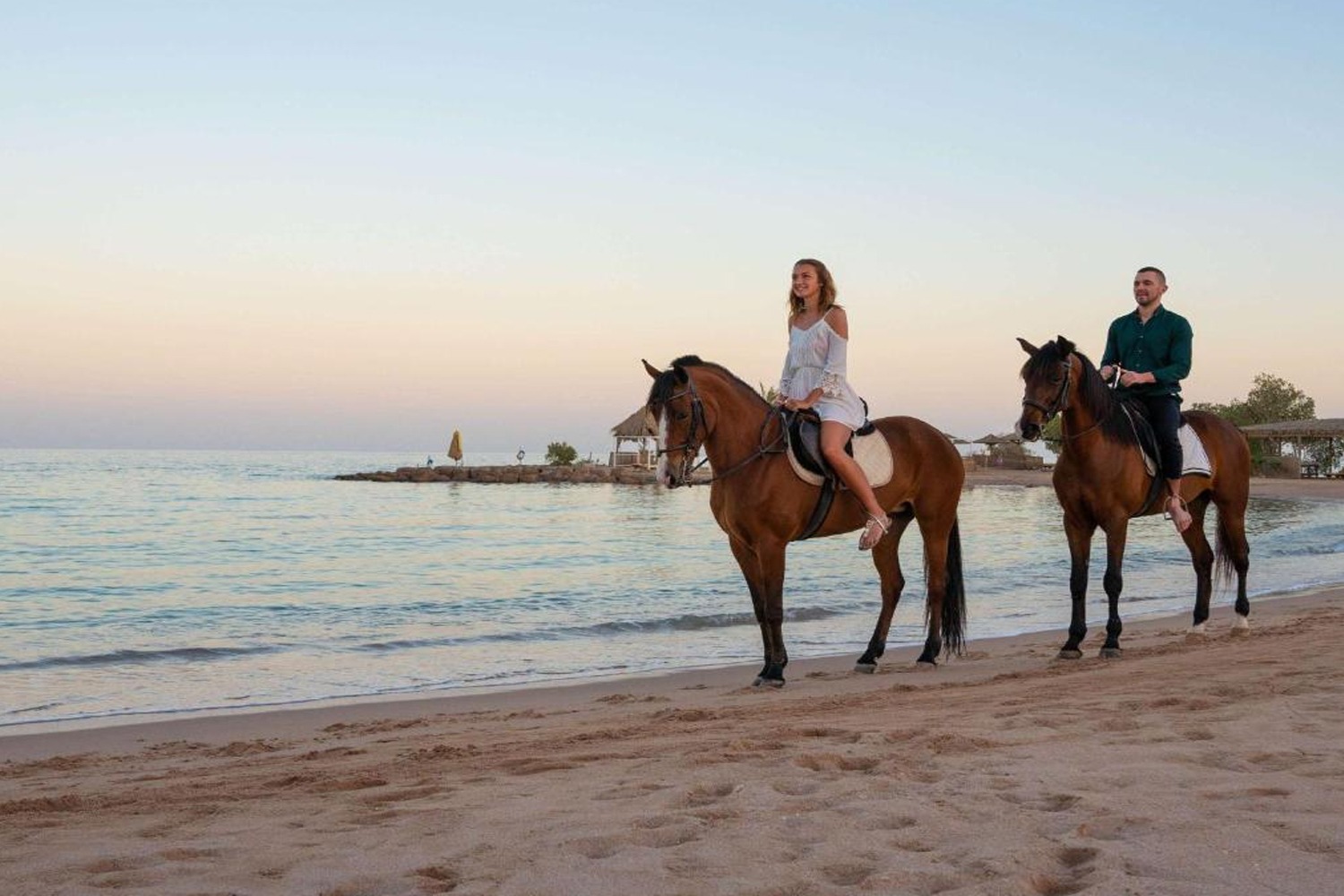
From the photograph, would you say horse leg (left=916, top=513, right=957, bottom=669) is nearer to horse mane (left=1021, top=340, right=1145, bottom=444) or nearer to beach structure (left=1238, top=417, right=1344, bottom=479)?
horse mane (left=1021, top=340, right=1145, bottom=444)

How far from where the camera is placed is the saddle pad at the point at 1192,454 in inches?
352

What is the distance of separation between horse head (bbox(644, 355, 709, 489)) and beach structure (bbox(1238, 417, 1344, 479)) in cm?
4901

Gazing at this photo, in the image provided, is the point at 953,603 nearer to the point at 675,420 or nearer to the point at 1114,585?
the point at 1114,585

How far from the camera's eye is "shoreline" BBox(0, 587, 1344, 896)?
10.3ft

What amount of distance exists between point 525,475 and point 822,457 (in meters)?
62.1

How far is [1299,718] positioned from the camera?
16.1ft

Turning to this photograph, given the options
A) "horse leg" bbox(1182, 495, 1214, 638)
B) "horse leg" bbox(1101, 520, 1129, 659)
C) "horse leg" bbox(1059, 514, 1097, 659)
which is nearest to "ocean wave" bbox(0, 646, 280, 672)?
"horse leg" bbox(1059, 514, 1097, 659)

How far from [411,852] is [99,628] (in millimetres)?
10260

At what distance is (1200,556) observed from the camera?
1011 centimetres

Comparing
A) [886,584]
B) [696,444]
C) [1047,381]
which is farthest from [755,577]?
[1047,381]

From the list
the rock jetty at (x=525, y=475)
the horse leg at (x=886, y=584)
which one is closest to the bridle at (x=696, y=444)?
the horse leg at (x=886, y=584)

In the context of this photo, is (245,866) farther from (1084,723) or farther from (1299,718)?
(1299,718)

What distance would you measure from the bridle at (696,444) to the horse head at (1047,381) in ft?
5.85

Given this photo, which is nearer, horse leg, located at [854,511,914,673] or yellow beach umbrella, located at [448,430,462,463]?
horse leg, located at [854,511,914,673]
